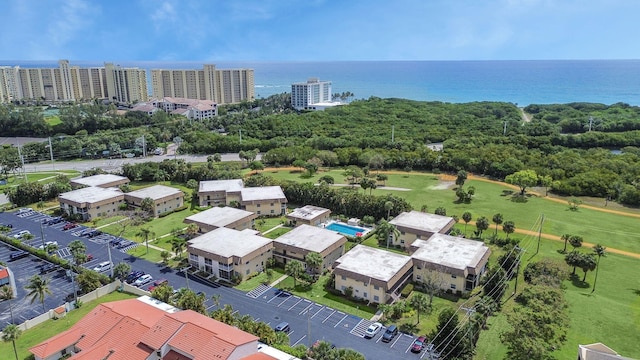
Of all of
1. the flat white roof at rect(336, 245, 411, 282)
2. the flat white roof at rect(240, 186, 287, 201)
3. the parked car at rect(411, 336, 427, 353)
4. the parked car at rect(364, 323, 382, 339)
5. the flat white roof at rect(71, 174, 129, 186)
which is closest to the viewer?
the parked car at rect(411, 336, 427, 353)

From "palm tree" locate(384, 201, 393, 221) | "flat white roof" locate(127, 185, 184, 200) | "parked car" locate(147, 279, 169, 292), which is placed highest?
"flat white roof" locate(127, 185, 184, 200)

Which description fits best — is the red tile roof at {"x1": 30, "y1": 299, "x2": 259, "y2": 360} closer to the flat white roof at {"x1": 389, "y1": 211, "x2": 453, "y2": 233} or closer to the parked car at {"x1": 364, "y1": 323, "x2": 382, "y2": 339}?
the parked car at {"x1": 364, "y1": 323, "x2": 382, "y2": 339}

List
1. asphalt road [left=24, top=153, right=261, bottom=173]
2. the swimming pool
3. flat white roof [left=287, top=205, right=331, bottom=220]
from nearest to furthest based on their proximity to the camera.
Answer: the swimming pool < flat white roof [left=287, top=205, right=331, bottom=220] < asphalt road [left=24, top=153, right=261, bottom=173]

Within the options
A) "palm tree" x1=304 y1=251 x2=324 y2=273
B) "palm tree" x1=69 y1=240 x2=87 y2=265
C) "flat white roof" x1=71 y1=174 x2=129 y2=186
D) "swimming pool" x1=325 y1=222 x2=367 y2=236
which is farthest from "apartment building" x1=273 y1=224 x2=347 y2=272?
"flat white roof" x1=71 y1=174 x2=129 y2=186

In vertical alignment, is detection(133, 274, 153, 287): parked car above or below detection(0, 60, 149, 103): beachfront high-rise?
below

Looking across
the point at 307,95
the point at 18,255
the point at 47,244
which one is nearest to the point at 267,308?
the point at 47,244

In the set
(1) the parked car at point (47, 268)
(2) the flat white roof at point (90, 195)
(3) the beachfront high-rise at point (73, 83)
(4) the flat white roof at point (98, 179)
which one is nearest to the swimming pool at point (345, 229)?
(1) the parked car at point (47, 268)
